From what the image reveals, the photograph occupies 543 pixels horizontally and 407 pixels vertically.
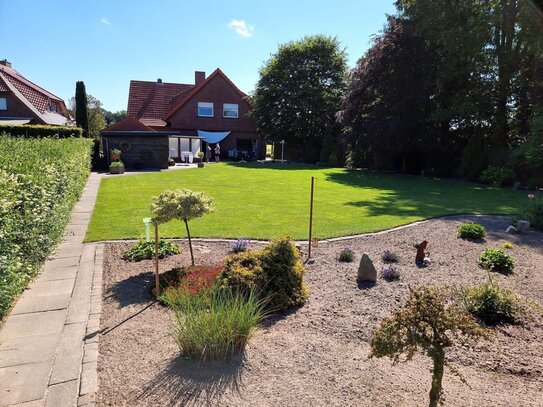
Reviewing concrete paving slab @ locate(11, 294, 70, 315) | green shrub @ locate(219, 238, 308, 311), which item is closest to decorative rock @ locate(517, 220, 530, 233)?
green shrub @ locate(219, 238, 308, 311)

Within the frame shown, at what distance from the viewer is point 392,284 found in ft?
18.1

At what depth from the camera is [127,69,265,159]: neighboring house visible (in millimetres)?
36219

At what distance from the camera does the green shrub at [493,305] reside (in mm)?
4426

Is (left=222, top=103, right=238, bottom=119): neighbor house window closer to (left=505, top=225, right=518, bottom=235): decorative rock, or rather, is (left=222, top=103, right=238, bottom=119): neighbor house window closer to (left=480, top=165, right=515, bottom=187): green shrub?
(left=480, top=165, right=515, bottom=187): green shrub

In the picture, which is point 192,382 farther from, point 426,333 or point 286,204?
point 286,204

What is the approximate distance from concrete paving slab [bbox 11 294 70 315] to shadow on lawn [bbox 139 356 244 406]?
2.15 meters

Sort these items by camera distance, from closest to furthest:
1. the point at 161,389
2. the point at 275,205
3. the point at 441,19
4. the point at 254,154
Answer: the point at 161,389
the point at 275,205
the point at 441,19
the point at 254,154

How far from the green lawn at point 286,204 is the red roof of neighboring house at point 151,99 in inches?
792

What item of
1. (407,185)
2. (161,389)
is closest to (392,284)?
(161,389)

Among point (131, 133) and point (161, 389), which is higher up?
point (131, 133)

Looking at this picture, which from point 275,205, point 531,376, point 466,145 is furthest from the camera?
point 466,145

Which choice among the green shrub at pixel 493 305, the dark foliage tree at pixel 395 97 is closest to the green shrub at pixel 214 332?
the green shrub at pixel 493 305

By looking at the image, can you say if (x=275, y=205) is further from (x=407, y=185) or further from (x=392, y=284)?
(x=407, y=185)

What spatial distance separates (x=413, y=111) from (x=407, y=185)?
656cm
